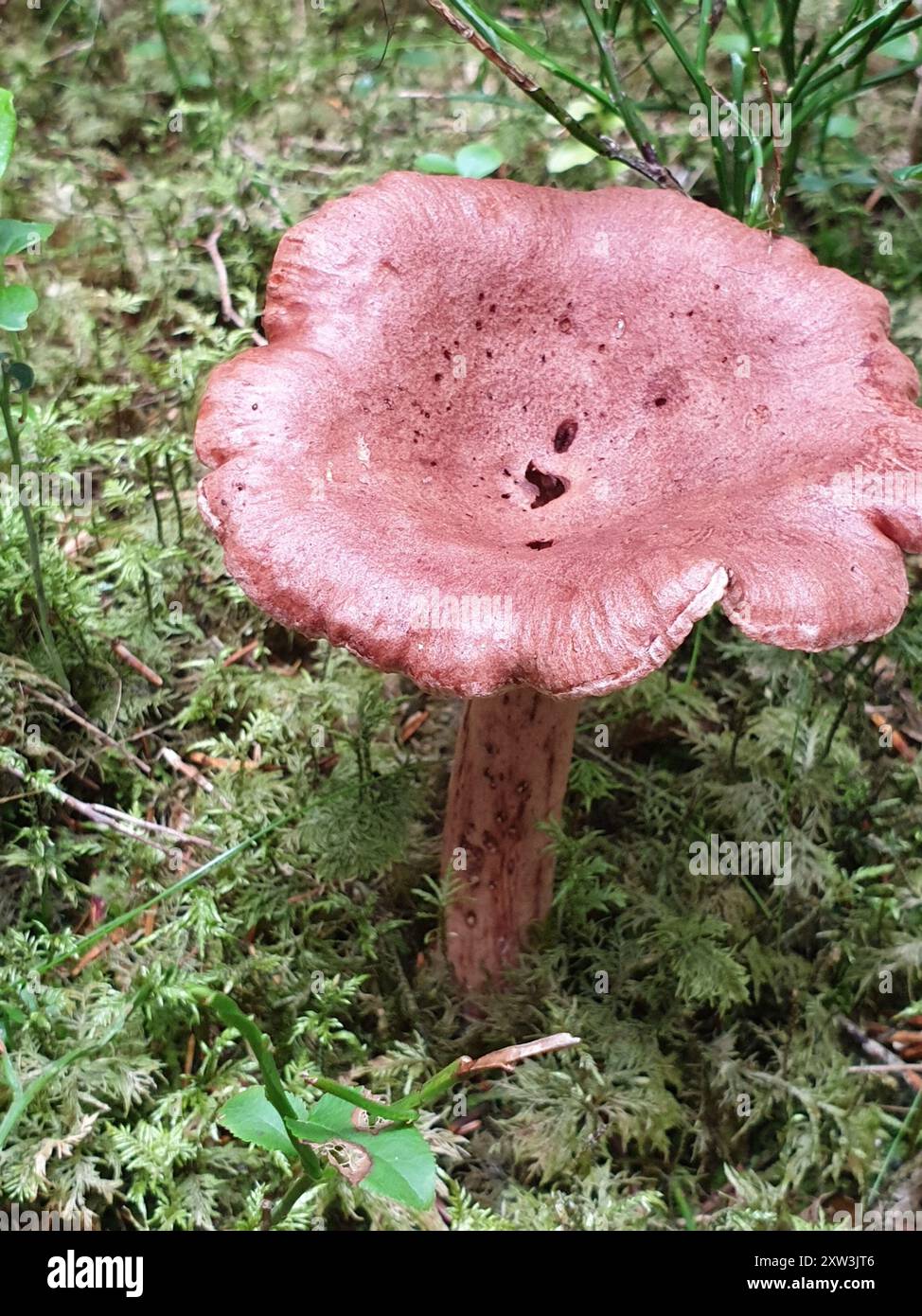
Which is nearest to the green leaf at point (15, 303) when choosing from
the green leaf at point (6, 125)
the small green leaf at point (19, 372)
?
the green leaf at point (6, 125)

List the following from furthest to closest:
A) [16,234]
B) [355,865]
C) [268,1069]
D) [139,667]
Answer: [139,667] → [355,865] → [16,234] → [268,1069]

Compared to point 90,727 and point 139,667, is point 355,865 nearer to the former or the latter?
point 90,727

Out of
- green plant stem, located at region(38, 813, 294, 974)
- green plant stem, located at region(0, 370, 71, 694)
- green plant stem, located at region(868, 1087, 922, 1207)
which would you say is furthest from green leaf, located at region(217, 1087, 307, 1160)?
green plant stem, located at region(0, 370, 71, 694)

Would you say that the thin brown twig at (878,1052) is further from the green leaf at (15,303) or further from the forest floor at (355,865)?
the green leaf at (15,303)

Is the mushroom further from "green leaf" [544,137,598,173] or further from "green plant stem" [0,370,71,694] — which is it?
"green leaf" [544,137,598,173]

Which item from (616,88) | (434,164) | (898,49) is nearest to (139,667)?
(434,164)

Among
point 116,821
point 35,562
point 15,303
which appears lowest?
point 116,821
